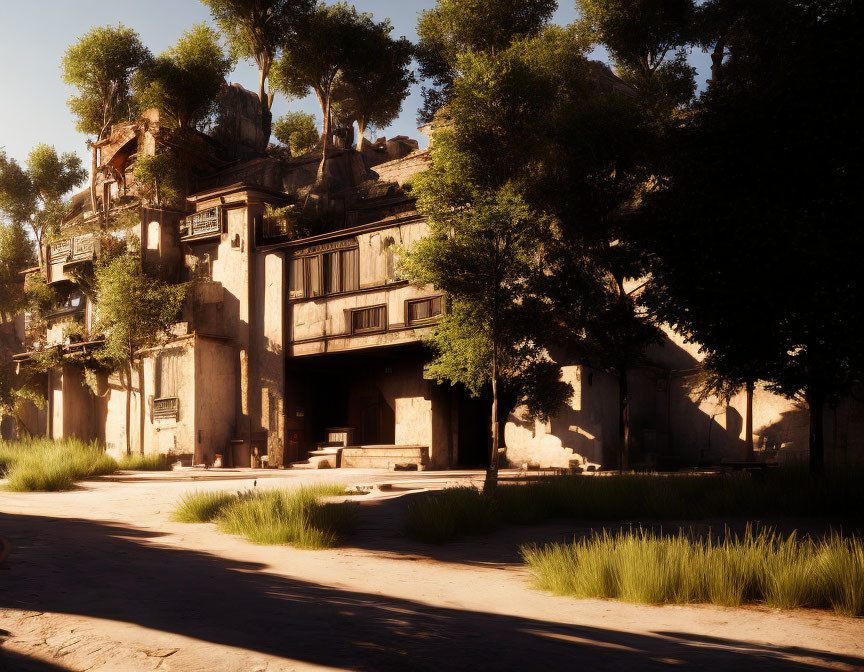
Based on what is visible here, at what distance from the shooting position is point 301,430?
33.0m

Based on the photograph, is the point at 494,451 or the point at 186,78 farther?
the point at 186,78

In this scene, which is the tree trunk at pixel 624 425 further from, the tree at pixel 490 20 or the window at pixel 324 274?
the tree at pixel 490 20

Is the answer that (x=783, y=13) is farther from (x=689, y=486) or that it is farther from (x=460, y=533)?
(x=460, y=533)

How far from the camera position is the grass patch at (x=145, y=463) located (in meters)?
28.5

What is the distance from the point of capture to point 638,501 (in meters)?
14.8

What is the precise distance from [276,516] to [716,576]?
24.7 feet

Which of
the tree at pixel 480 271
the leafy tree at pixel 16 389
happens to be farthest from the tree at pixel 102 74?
the tree at pixel 480 271

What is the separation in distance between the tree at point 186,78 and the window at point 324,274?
15.2 metres

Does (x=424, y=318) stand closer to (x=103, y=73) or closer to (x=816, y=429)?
(x=816, y=429)

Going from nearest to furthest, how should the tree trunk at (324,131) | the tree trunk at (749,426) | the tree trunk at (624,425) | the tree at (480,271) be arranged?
the tree at (480,271)
the tree trunk at (624,425)
the tree trunk at (749,426)
the tree trunk at (324,131)

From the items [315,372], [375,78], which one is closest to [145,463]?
[315,372]

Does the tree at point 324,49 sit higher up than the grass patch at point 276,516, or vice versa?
the tree at point 324,49

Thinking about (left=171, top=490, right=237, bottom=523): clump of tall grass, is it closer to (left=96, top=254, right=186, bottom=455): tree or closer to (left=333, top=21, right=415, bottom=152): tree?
(left=96, top=254, right=186, bottom=455): tree

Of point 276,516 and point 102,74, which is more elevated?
point 102,74
